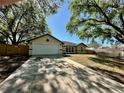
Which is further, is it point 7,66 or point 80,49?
point 80,49

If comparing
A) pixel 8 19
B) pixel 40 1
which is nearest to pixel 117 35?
pixel 40 1

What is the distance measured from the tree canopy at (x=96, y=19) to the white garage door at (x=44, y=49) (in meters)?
4.26

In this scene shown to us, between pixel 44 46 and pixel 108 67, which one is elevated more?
pixel 44 46

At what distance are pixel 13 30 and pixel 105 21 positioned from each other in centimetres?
1855

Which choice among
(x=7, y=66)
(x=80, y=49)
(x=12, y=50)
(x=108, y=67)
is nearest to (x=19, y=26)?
(x=12, y=50)

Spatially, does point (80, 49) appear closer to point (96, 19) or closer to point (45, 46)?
point (45, 46)

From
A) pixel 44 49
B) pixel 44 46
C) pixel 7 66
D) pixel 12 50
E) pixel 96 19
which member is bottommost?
pixel 7 66

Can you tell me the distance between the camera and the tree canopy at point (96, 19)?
67.4 feet

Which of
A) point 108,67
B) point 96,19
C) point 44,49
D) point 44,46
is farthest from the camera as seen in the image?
point 44,46

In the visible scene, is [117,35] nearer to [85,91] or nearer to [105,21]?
[105,21]

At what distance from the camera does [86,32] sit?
78.1 feet

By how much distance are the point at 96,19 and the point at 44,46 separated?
921 cm

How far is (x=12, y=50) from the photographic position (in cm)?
2519

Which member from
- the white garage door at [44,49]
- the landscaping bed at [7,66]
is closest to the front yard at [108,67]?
the landscaping bed at [7,66]
